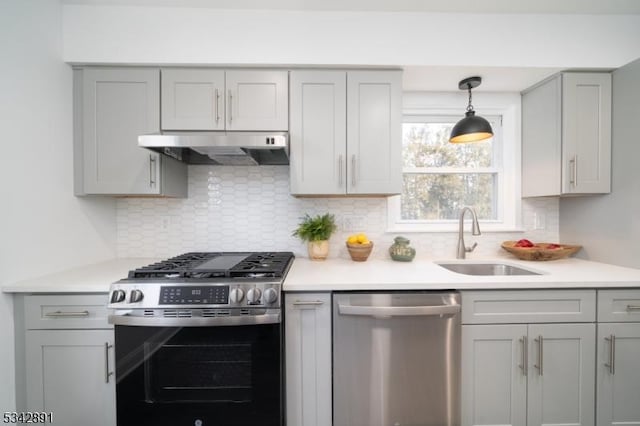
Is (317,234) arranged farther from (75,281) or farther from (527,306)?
(75,281)

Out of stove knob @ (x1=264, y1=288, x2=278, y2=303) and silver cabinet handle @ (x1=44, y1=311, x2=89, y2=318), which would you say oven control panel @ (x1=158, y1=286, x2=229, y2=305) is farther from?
silver cabinet handle @ (x1=44, y1=311, x2=89, y2=318)

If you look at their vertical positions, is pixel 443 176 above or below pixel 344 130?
below

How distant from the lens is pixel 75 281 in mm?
1431

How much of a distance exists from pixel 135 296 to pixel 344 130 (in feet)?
5.00

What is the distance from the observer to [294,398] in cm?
141

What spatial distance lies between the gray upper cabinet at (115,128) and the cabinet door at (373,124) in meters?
1.30

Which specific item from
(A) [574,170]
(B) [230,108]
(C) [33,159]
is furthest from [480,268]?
(C) [33,159]

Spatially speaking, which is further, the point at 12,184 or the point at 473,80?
the point at 473,80

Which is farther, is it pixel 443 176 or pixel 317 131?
pixel 443 176

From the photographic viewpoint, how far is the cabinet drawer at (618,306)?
1435mm

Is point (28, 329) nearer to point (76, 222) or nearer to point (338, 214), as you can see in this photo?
point (76, 222)

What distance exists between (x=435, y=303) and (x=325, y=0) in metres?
A: 1.94

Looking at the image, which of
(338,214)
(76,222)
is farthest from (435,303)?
(76,222)

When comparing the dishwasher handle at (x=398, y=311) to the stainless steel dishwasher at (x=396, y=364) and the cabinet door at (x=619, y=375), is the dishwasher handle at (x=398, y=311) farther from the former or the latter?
the cabinet door at (x=619, y=375)
